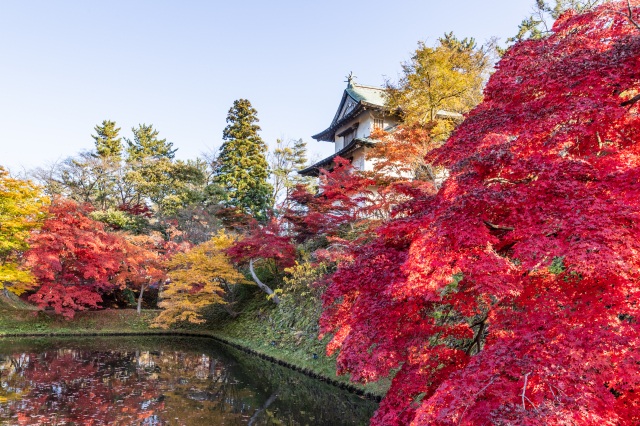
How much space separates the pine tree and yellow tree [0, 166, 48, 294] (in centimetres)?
1491

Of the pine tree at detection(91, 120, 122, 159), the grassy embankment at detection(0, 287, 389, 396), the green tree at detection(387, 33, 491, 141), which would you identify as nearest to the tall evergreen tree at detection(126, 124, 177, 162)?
the pine tree at detection(91, 120, 122, 159)

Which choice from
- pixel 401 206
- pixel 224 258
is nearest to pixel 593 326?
pixel 401 206

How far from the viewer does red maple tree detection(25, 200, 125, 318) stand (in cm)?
1717

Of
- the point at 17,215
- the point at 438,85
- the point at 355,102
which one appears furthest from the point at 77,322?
the point at 438,85

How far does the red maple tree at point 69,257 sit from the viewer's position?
17.2m

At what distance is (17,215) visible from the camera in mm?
17109

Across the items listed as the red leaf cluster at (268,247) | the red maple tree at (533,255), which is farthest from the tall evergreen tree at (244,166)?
the red maple tree at (533,255)

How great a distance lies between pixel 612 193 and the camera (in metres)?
3.09

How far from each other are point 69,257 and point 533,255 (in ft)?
65.6

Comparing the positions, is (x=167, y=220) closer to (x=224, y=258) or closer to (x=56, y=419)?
(x=224, y=258)

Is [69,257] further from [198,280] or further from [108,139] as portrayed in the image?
[108,139]

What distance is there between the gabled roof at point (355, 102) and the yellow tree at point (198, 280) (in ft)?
28.5

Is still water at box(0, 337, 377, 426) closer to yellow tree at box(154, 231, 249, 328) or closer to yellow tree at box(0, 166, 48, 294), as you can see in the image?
yellow tree at box(154, 231, 249, 328)

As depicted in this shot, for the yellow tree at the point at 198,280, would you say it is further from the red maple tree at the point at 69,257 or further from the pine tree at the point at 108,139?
the pine tree at the point at 108,139
